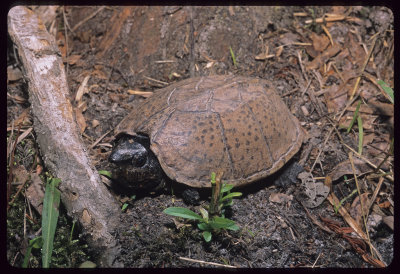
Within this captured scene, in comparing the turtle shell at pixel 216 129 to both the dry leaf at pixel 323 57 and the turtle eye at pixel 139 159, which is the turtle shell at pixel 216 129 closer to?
the turtle eye at pixel 139 159

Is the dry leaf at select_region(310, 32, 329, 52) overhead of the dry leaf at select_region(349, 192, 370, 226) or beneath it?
overhead

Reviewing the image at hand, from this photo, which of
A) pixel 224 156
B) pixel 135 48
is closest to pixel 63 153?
pixel 224 156

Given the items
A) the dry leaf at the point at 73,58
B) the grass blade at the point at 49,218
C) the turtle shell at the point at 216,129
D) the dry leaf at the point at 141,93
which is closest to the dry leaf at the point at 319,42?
the turtle shell at the point at 216,129

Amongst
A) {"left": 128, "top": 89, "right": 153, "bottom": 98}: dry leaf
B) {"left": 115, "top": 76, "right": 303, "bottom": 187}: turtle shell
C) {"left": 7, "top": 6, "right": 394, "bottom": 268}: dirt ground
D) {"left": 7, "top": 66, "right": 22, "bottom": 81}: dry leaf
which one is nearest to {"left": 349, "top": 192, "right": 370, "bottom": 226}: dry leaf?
{"left": 7, "top": 6, "right": 394, "bottom": 268}: dirt ground

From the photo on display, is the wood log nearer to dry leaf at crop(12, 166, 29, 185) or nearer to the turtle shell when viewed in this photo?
dry leaf at crop(12, 166, 29, 185)

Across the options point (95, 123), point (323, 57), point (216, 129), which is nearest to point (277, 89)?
point (323, 57)
